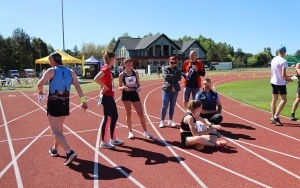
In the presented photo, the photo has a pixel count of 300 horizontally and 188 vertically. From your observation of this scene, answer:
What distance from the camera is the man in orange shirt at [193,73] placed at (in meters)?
8.66

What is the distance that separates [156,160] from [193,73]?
11.6ft

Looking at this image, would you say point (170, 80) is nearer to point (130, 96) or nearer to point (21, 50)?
point (130, 96)

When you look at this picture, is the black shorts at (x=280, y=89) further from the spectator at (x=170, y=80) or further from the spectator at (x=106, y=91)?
the spectator at (x=106, y=91)

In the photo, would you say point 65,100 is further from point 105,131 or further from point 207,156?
point 207,156

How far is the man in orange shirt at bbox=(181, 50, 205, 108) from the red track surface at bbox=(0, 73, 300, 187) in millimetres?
1235

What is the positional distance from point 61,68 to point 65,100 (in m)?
0.56

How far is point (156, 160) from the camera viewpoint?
582 centimetres

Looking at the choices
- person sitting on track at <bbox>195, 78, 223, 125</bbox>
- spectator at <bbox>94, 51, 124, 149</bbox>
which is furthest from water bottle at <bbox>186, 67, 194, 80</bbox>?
spectator at <bbox>94, 51, 124, 149</bbox>

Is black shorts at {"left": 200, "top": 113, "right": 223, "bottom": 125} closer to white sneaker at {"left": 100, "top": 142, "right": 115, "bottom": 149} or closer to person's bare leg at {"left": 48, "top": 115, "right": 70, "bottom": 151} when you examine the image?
white sneaker at {"left": 100, "top": 142, "right": 115, "bottom": 149}

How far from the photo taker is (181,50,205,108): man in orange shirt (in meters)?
8.66

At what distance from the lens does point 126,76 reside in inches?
280

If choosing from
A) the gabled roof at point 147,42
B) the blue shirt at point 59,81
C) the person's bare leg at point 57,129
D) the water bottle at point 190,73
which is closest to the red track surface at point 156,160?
the person's bare leg at point 57,129

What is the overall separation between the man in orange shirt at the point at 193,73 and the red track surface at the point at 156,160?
48.6 inches

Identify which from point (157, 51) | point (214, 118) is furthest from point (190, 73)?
point (157, 51)
